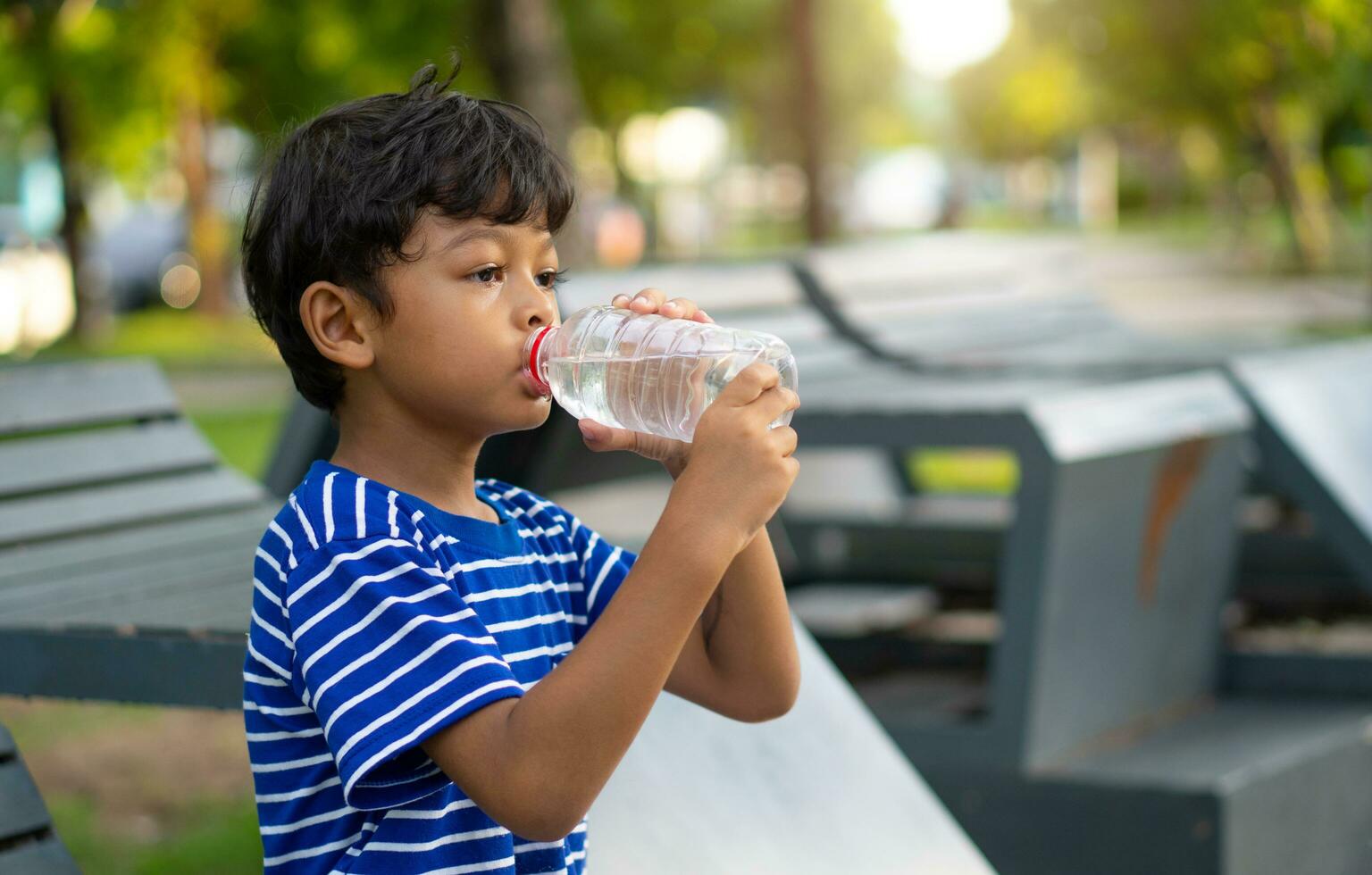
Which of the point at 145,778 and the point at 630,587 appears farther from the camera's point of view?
the point at 145,778

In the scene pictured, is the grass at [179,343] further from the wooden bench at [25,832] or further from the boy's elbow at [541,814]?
the boy's elbow at [541,814]

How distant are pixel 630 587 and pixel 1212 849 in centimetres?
240

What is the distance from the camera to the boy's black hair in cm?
175

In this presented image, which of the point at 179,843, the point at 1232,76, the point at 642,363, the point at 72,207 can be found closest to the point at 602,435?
the point at 642,363

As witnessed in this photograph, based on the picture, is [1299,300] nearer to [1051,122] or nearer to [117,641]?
[117,641]

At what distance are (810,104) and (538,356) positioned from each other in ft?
54.6

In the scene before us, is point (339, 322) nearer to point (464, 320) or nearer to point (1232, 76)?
point (464, 320)

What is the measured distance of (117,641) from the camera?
2670 mm

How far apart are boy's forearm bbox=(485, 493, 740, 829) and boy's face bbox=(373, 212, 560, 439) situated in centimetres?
28

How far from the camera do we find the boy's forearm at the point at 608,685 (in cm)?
157

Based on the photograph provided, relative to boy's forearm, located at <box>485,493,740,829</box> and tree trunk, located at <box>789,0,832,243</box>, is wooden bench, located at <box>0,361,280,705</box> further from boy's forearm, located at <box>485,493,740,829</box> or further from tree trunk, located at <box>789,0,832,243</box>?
tree trunk, located at <box>789,0,832,243</box>

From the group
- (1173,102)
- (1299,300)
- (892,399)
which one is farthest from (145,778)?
(1173,102)

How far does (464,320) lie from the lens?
5.79 ft

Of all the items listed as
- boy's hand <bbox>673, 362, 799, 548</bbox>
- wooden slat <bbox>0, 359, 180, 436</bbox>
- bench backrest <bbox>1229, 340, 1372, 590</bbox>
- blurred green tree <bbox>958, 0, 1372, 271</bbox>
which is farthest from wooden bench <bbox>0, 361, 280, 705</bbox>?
blurred green tree <bbox>958, 0, 1372, 271</bbox>
